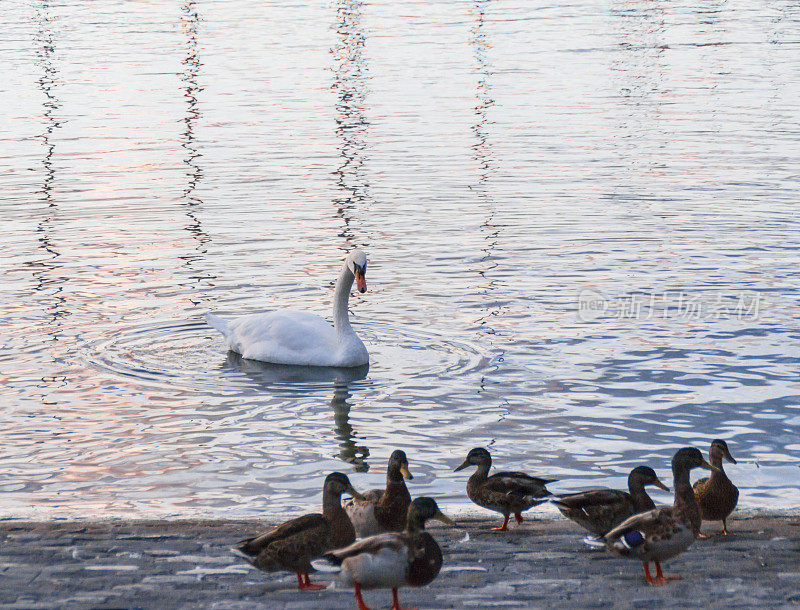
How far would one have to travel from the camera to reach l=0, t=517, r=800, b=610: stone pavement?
7.13 m

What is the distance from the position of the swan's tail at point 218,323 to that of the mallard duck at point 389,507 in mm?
6043

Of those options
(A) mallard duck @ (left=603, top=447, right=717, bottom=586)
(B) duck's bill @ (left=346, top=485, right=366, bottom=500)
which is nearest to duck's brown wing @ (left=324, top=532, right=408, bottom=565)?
(B) duck's bill @ (left=346, top=485, right=366, bottom=500)

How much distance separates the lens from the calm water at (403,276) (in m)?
10.9

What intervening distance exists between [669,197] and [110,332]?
10.7 metres

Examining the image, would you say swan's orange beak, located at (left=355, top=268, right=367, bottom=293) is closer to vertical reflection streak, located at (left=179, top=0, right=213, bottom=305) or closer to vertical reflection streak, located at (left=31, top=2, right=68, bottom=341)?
vertical reflection streak, located at (left=179, top=0, right=213, bottom=305)

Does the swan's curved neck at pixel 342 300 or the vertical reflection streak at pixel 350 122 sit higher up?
the vertical reflection streak at pixel 350 122

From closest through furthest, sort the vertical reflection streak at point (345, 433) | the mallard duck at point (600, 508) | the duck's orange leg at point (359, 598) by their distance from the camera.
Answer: the duck's orange leg at point (359, 598) → the mallard duck at point (600, 508) → the vertical reflection streak at point (345, 433)

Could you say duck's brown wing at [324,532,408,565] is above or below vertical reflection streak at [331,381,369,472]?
above

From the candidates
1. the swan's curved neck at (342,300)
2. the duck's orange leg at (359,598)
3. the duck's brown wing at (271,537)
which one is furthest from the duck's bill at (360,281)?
the duck's orange leg at (359,598)

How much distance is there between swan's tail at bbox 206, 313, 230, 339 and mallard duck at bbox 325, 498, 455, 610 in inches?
299

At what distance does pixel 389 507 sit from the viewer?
8539mm

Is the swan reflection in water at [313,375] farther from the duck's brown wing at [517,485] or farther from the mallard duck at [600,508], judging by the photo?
the mallard duck at [600,508]

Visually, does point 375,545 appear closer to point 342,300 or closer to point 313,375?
point 313,375

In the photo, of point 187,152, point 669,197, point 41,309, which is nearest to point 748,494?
point 41,309
